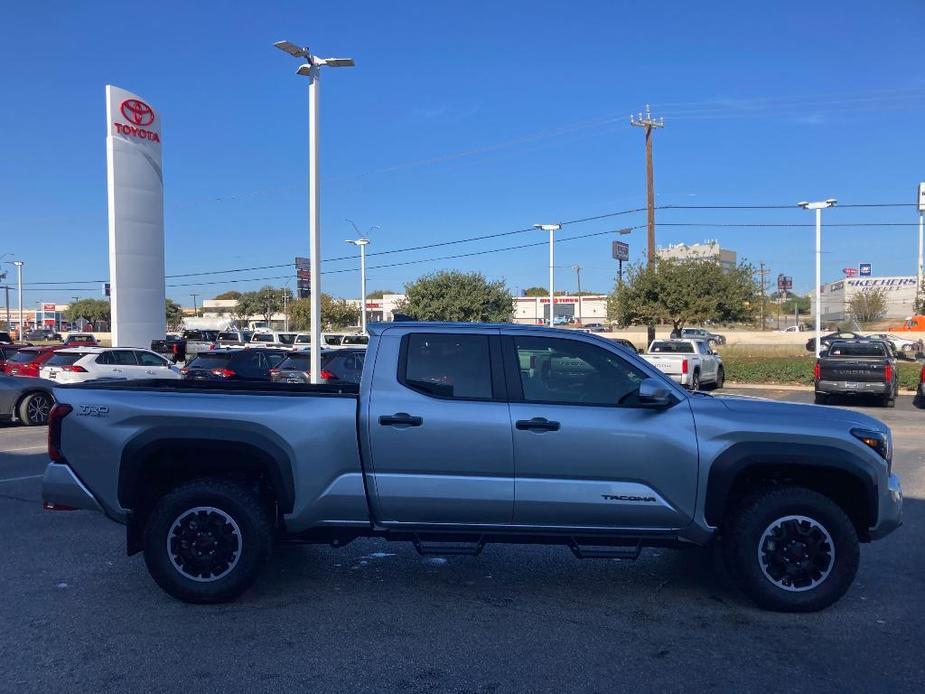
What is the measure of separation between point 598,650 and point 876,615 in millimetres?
2040

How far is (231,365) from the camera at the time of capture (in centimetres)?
2028

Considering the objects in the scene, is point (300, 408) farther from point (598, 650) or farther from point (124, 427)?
point (598, 650)

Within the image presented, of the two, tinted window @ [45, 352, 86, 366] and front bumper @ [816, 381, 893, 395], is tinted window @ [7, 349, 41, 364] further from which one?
front bumper @ [816, 381, 893, 395]

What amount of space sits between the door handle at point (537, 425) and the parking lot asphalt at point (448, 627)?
1249 mm

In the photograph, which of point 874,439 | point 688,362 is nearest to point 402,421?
point 874,439

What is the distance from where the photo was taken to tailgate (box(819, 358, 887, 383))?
20.4 metres

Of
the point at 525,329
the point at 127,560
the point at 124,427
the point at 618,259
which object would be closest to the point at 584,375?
the point at 525,329

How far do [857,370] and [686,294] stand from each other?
712 inches

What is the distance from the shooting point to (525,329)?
17.9 feet

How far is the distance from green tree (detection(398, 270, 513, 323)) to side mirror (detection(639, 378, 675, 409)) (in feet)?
129

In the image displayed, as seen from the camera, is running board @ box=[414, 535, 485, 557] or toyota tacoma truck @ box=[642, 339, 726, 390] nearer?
running board @ box=[414, 535, 485, 557]

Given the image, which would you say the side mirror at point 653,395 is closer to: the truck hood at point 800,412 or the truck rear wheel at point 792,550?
the truck hood at point 800,412

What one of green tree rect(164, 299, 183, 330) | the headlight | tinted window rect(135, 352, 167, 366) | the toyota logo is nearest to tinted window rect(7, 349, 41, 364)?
tinted window rect(135, 352, 167, 366)

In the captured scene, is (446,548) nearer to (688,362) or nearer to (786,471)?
(786,471)
